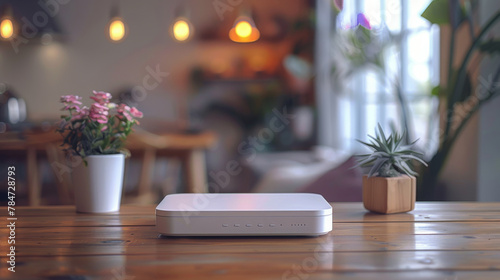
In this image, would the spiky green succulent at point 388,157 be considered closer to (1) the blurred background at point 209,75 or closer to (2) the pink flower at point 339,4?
(1) the blurred background at point 209,75

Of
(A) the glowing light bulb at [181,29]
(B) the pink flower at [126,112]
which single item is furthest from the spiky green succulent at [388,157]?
(A) the glowing light bulb at [181,29]

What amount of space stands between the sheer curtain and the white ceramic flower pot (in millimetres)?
981

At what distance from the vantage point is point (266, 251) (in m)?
0.79

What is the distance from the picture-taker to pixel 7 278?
0.66 meters

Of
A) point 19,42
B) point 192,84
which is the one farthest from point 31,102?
point 192,84

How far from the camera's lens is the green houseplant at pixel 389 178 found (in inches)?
43.1

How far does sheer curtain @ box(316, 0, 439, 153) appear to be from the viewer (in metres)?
2.80

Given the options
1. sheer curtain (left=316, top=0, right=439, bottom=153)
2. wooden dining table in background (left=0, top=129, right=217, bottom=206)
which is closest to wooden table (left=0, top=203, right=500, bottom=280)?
sheer curtain (left=316, top=0, right=439, bottom=153)

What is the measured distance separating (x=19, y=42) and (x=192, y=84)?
1962 mm

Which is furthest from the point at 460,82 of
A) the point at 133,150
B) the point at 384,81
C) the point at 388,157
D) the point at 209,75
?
the point at 209,75

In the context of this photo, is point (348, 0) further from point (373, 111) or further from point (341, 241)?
point (341, 241)

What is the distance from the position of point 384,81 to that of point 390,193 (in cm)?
158

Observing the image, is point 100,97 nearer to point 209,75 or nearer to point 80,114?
point 80,114

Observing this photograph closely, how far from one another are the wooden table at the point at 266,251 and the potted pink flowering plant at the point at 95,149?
0.21 feet
